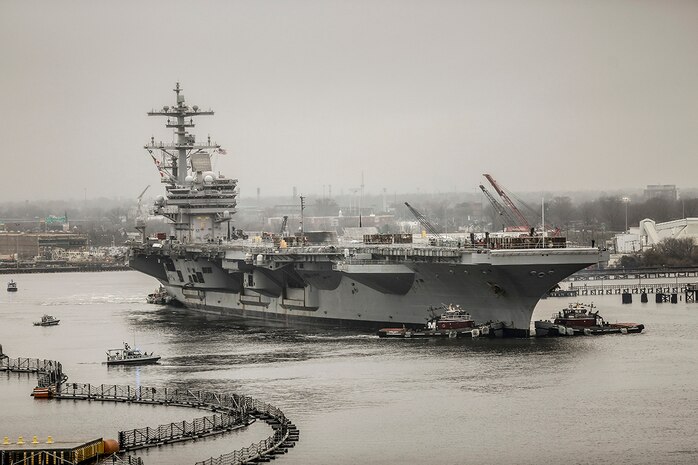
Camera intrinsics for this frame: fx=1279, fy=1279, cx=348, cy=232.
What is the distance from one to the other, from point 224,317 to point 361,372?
719 inches

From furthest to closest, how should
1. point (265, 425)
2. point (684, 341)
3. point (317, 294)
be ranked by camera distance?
point (317, 294) < point (684, 341) < point (265, 425)

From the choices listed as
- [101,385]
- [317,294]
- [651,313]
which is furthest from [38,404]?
[651,313]

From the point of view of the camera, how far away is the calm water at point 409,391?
2467 cm

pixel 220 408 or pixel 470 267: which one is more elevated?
pixel 470 267

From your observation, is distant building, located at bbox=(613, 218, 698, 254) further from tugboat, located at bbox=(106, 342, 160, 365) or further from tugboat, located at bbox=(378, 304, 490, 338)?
tugboat, located at bbox=(106, 342, 160, 365)

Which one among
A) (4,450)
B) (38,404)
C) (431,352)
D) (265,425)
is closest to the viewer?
(4,450)

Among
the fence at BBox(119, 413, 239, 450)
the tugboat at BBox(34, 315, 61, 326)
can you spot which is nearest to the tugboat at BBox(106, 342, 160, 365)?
the fence at BBox(119, 413, 239, 450)

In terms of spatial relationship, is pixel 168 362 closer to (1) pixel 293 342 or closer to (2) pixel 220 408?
(1) pixel 293 342

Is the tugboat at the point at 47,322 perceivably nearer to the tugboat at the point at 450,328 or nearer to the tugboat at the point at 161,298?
the tugboat at the point at 161,298

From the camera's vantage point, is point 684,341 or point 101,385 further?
point 684,341

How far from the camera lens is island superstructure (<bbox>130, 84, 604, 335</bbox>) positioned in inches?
1474

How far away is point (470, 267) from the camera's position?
37.5 metres

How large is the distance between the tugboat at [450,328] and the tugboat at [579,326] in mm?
2595

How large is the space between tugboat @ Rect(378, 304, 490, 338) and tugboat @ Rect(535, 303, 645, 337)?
259 centimetres
